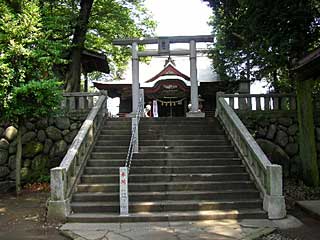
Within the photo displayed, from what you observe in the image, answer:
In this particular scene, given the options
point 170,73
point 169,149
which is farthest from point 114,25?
point 169,149

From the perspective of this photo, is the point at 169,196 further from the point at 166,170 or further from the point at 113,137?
the point at 113,137

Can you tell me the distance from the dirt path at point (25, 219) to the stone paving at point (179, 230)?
38 cm

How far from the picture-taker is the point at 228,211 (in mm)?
8211

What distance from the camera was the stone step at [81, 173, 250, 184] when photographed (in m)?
9.50

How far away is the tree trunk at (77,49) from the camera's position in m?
16.0

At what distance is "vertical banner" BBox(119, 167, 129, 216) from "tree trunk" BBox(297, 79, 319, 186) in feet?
20.5

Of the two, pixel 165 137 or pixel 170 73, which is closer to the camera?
pixel 165 137

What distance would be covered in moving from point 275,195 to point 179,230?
7.54ft

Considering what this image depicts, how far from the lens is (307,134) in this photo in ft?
37.8

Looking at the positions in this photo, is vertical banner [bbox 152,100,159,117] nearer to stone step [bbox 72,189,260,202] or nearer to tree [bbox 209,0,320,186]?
tree [bbox 209,0,320,186]

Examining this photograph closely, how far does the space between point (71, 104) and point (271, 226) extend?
8185 millimetres

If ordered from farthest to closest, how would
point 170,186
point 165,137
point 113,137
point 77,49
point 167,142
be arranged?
point 77,49, point 165,137, point 113,137, point 167,142, point 170,186

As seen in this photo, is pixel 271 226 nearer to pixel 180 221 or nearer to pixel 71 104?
pixel 180 221

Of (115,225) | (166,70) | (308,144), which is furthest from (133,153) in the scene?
(166,70)
